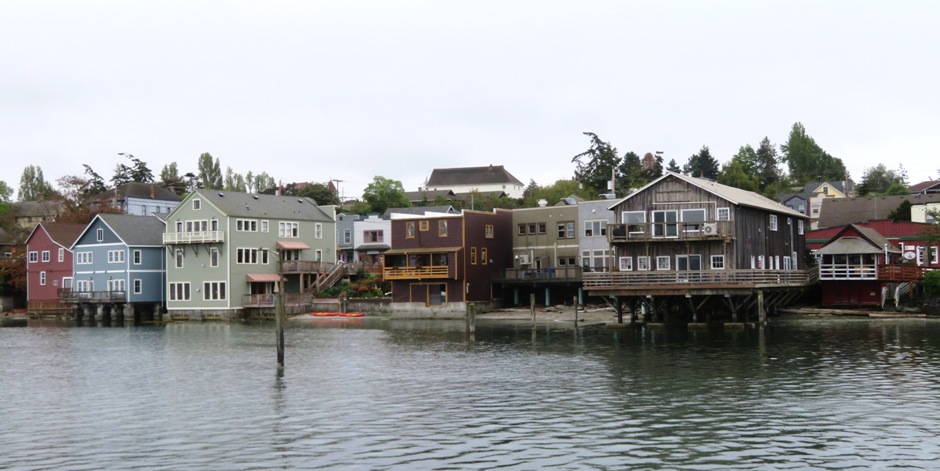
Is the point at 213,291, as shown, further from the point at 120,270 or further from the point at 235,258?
the point at 120,270

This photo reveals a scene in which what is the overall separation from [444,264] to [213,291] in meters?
23.5

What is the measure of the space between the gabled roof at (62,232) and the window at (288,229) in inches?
950

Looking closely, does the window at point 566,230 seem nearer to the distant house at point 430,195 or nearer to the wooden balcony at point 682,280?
the wooden balcony at point 682,280

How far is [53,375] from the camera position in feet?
149

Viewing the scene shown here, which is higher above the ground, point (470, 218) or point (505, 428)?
point (470, 218)

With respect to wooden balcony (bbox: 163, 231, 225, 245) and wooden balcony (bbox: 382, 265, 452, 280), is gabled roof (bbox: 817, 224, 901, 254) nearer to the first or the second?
wooden balcony (bbox: 382, 265, 452, 280)

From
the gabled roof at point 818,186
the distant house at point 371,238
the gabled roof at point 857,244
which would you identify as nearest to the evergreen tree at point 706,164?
the gabled roof at point 818,186

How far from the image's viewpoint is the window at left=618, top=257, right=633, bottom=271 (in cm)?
6678

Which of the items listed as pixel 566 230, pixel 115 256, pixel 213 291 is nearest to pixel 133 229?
pixel 115 256

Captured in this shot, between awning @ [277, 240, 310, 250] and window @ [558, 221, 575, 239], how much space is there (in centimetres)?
2650

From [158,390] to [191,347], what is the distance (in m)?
22.1

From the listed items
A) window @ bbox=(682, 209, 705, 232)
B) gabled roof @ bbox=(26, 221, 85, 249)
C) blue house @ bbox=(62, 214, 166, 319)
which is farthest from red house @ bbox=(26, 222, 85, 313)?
window @ bbox=(682, 209, 705, 232)

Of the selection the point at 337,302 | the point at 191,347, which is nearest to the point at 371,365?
the point at 191,347

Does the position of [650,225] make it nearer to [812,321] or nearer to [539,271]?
[812,321]
